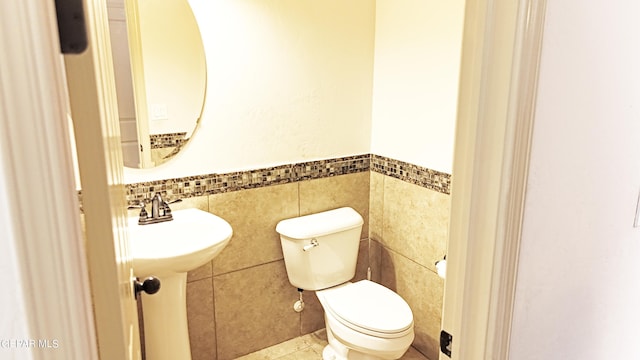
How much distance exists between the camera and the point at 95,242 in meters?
0.59

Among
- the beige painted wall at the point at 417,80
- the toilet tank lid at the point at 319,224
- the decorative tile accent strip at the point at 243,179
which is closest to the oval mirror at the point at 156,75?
the decorative tile accent strip at the point at 243,179

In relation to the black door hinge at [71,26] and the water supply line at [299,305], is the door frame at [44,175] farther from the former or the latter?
the water supply line at [299,305]

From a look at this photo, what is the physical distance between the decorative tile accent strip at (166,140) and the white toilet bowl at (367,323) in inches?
38.1

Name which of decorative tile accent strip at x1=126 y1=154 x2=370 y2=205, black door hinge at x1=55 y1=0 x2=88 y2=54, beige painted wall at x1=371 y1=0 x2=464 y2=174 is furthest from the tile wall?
black door hinge at x1=55 y1=0 x2=88 y2=54

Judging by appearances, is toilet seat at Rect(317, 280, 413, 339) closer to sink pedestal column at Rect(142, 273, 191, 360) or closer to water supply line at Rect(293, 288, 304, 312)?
water supply line at Rect(293, 288, 304, 312)

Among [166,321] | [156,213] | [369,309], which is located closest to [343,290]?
[369,309]

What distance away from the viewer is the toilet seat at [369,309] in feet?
6.54

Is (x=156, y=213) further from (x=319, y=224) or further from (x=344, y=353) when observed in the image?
(x=344, y=353)

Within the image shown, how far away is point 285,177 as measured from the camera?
7.73 feet

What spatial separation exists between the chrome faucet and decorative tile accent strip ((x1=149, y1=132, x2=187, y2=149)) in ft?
0.72

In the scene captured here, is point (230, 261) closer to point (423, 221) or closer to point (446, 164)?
point (423, 221)

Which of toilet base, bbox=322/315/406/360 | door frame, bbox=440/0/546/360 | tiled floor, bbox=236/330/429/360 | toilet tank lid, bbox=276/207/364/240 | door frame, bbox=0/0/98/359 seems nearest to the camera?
door frame, bbox=0/0/98/359

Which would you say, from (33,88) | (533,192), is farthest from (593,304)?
(33,88)

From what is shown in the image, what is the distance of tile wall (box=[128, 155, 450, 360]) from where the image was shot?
7.29ft
